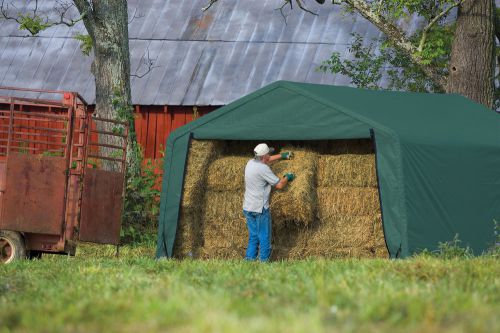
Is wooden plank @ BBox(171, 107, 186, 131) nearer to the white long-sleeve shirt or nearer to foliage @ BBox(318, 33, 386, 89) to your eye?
foliage @ BBox(318, 33, 386, 89)

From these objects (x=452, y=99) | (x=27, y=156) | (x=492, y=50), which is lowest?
(x=27, y=156)

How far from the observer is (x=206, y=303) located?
6844 millimetres

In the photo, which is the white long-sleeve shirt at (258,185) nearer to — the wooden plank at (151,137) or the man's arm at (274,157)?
the man's arm at (274,157)

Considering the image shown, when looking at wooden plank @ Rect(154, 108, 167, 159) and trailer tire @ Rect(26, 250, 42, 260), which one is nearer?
trailer tire @ Rect(26, 250, 42, 260)

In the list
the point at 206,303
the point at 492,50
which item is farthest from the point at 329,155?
the point at 206,303

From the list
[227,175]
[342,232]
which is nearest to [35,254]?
[227,175]

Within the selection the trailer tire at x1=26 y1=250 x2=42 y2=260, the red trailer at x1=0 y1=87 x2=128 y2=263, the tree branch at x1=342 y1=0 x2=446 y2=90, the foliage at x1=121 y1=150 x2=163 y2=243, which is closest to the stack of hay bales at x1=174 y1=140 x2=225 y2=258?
the red trailer at x1=0 y1=87 x2=128 y2=263

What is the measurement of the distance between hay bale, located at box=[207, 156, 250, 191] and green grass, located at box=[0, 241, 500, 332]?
4757 millimetres

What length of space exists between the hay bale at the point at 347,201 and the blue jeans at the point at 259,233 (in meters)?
0.95

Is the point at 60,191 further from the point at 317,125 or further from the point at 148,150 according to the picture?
the point at 148,150

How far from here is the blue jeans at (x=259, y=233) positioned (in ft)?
47.6

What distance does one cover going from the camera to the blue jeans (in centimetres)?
1452

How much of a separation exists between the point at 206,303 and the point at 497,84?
20999 mm

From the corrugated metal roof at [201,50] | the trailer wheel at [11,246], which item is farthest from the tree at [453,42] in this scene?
the trailer wheel at [11,246]
